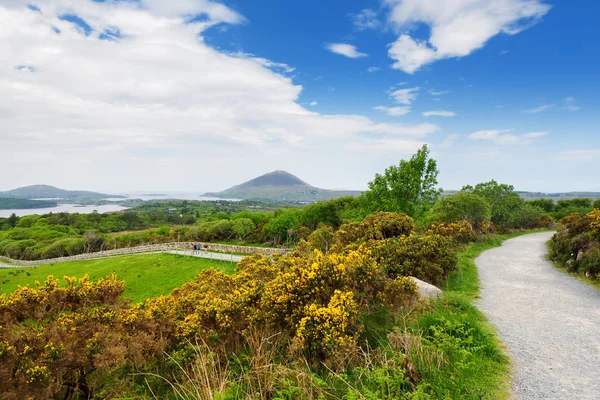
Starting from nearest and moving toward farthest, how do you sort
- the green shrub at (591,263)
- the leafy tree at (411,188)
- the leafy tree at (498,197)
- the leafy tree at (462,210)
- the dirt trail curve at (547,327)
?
the dirt trail curve at (547,327) < the green shrub at (591,263) < the leafy tree at (411,188) < the leafy tree at (462,210) < the leafy tree at (498,197)

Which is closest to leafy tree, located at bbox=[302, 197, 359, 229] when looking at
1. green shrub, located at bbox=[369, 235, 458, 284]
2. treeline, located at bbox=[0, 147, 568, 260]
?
treeline, located at bbox=[0, 147, 568, 260]

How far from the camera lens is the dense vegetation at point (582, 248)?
12.3m

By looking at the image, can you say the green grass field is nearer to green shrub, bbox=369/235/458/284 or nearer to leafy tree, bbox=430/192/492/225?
green shrub, bbox=369/235/458/284

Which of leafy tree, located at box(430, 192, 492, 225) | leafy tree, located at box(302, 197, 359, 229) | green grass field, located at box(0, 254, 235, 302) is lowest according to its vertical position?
green grass field, located at box(0, 254, 235, 302)

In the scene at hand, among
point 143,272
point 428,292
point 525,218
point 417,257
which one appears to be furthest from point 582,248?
point 143,272

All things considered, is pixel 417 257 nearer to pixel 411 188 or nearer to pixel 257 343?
pixel 257 343

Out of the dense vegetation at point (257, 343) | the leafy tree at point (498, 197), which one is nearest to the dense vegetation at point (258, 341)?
the dense vegetation at point (257, 343)

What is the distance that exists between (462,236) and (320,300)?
19.3 m

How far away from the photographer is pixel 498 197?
36.6 metres

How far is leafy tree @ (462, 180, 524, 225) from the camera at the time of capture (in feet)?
119

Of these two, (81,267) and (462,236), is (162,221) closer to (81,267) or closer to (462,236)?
(81,267)

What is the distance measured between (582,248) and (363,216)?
686 inches

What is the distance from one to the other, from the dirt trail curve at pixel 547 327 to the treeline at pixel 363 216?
9.71 m

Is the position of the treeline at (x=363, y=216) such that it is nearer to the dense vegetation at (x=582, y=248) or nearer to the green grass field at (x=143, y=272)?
the dense vegetation at (x=582, y=248)
